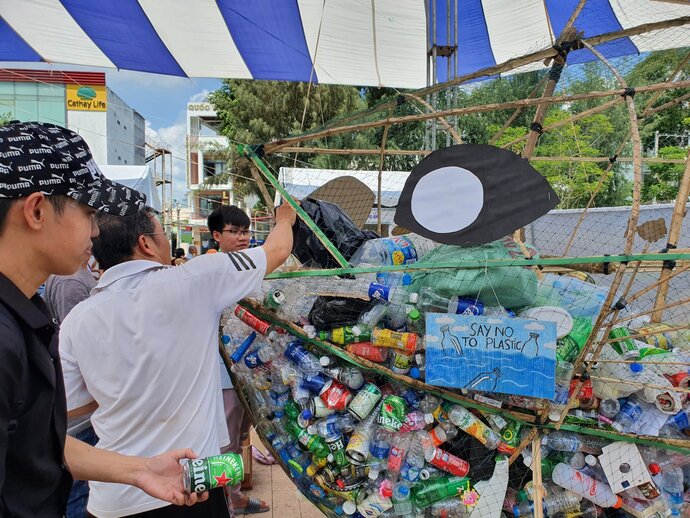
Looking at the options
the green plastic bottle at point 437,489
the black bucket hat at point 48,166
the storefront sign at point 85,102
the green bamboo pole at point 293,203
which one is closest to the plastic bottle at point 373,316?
the green bamboo pole at point 293,203

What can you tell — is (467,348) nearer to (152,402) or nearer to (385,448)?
(385,448)

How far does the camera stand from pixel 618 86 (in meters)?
2.05

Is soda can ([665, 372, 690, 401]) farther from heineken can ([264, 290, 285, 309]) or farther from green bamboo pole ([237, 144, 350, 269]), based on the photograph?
heineken can ([264, 290, 285, 309])

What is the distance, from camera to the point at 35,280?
0.99m

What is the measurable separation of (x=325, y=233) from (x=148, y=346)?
1213 millimetres

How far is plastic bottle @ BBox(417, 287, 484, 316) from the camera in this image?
1.94 meters

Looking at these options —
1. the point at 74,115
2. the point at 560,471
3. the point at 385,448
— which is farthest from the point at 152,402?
the point at 74,115

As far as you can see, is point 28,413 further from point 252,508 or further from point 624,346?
point 252,508

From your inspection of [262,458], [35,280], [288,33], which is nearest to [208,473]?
[35,280]

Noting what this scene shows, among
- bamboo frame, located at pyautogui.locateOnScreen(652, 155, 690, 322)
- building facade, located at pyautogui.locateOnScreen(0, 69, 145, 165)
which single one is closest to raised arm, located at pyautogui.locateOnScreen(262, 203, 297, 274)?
bamboo frame, located at pyautogui.locateOnScreen(652, 155, 690, 322)

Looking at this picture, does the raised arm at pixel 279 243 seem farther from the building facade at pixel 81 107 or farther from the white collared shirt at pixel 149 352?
the building facade at pixel 81 107

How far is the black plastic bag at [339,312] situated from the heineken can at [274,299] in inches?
7.2

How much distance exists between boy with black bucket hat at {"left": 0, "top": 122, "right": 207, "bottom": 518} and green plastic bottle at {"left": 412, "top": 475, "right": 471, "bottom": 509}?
1.39 meters

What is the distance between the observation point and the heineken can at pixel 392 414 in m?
1.93
